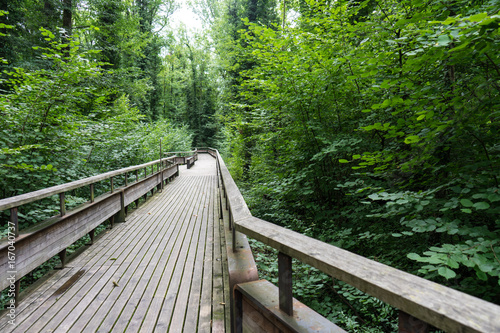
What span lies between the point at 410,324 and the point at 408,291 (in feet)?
0.34

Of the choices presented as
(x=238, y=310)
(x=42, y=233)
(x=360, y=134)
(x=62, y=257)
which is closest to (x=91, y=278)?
(x=62, y=257)

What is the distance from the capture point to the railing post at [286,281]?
1.13 m

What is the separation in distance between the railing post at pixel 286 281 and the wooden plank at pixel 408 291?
76mm

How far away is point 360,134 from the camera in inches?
158

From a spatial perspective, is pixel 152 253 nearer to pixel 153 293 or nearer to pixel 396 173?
pixel 153 293

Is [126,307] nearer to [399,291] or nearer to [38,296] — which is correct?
[38,296]

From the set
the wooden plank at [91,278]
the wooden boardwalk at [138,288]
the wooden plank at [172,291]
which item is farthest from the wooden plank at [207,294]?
the wooden plank at [91,278]

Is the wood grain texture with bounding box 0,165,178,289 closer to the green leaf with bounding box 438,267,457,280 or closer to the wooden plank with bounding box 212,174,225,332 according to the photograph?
the wooden plank with bounding box 212,174,225,332

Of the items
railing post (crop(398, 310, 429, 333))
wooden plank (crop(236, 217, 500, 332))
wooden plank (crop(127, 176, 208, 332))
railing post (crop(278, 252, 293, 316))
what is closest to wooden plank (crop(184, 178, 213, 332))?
wooden plank (crop(127, 176, 208, 332))

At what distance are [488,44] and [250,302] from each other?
223 centimetres

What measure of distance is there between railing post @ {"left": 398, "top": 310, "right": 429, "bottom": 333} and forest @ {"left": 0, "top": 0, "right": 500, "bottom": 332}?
35.3 inches

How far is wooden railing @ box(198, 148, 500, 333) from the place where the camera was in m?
0.55

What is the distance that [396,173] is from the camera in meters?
3.25

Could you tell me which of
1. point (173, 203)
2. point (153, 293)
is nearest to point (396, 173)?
point (153, 293)
